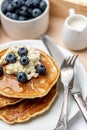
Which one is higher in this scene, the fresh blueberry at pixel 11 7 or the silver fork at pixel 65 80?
the fresh blueberry at pixel 11 7

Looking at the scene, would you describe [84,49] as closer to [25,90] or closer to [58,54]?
[58,54]

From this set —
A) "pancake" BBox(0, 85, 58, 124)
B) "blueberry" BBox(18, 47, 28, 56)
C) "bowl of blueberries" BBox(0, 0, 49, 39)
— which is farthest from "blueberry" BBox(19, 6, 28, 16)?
"pancake" BBox(0, 85, 58, 124)

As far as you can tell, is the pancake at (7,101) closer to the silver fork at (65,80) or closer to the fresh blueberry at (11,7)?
the silver fork at (65,80)

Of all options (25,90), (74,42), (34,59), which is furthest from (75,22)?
(25,90)

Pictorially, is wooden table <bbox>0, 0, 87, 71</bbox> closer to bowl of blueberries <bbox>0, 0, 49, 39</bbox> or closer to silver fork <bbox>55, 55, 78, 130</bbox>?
bowl of blueberries <bbox>0, 0, 49, 39</bbox>

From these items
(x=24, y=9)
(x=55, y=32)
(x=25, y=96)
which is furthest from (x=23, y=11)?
(x=25, y=96)

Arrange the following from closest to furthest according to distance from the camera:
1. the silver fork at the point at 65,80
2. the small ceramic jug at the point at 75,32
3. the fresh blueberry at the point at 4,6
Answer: the silver fork at the point at 65,80, the small ceramic jug at the point at 75,32, the fresh blueberry at the point at 4,6

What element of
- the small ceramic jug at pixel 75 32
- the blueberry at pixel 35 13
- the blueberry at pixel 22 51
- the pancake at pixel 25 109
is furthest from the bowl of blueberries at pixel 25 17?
the pancake at pixel 25 109
